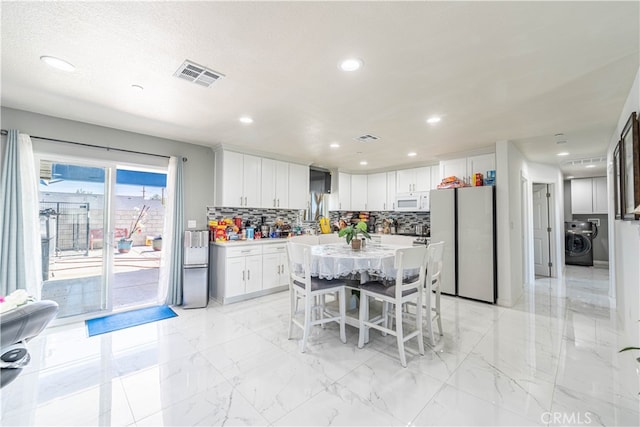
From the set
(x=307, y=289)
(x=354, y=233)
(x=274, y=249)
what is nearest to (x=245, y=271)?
(x=274, y=249)

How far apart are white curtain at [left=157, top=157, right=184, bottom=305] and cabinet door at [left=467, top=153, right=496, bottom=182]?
451 centimetres

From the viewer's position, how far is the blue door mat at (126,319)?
9.84 feet

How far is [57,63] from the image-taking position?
76.1 inches

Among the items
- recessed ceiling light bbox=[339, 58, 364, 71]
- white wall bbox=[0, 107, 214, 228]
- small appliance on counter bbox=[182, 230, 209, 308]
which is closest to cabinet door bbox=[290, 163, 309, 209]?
white wall bbox=[0, 107, 214, 228]

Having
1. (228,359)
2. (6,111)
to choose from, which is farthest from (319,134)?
(6,111)

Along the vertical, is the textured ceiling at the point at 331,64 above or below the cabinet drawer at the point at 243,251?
above

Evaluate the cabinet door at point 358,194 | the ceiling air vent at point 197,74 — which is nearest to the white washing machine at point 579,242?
the cabinet door at point 358,194

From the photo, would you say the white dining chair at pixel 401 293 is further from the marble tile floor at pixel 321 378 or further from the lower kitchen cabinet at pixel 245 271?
the lower kitchen cabinet at pixel 245 271

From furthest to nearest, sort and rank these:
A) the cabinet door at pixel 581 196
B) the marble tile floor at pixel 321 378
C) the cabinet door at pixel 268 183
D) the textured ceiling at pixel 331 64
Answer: the cabinet door at pixel 581 196
the cabinet door at pixel 268 183
the marble tile floor at pixel 321 378
the textured ceiling at pixel 331 64

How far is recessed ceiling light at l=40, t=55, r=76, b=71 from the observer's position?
187cm

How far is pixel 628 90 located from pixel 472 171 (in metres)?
1.99

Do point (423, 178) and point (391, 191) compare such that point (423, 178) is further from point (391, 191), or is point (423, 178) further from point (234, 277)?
point (234, 277)

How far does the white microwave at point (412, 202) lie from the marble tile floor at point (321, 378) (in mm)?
2455

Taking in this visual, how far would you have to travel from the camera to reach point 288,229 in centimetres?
516
